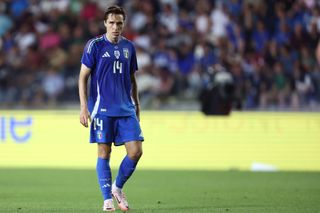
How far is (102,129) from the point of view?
9359 millimetres

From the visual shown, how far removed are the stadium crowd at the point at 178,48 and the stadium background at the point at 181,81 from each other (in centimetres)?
3

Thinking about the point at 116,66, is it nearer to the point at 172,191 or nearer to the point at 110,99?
the point at 110,99

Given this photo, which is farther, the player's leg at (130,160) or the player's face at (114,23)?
the player's leg at (130,160)

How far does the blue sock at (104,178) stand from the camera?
30.4ft

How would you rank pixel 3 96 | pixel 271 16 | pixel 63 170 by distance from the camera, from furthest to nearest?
pixel 271 16 → pixel 3 96 → pixel 63 170

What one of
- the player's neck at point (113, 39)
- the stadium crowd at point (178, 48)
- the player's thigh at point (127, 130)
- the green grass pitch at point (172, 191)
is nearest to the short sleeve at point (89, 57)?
the player's neck at point (113, 39)

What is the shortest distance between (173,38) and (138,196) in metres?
9.44

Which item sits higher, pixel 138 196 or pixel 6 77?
pixel 6 77

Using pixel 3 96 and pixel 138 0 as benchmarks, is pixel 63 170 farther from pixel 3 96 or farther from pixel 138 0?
pixel 138 0

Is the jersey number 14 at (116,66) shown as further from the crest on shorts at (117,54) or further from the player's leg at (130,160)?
the player's leg at (130,160)

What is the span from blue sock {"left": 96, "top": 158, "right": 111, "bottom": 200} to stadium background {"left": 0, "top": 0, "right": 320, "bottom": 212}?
6499mm

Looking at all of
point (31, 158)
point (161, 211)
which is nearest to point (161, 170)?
point (31, 158)

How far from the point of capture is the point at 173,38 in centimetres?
2047

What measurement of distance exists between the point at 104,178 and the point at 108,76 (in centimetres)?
113
